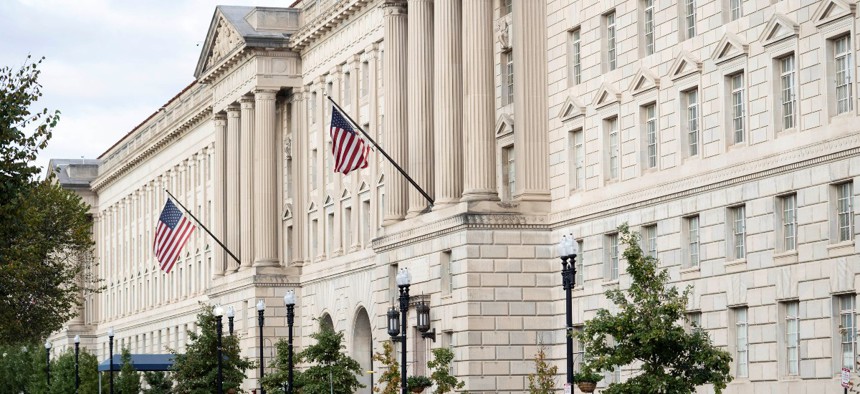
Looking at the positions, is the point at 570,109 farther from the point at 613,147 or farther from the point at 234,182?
the point at 234,182

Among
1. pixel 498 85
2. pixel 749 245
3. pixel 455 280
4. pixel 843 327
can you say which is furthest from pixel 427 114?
pixel 843 327

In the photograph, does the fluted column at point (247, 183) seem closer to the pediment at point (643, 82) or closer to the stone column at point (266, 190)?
the stone column at point (266, 190)

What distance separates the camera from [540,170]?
210 feet

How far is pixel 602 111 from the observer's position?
60594 mm

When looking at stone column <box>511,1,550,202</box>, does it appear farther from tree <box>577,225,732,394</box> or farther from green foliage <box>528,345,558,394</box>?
tree <box>577,225,732,394</box>

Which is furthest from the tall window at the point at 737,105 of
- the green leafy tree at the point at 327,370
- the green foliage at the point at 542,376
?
the green leafy tree at the point at 327,370

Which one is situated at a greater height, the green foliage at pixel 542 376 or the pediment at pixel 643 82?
the pediment at pixel 643 82

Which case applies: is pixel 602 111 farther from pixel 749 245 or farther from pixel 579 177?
pixel 749 245

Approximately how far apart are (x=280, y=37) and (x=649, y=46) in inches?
1456

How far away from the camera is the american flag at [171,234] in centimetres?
9175

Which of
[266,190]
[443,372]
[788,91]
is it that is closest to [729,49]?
[788,91]

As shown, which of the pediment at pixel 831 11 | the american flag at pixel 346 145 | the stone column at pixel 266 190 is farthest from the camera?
the stone column at pixel 266 190

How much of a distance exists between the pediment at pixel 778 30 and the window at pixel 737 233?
480 cm

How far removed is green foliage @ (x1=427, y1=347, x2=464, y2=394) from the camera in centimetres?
6084
